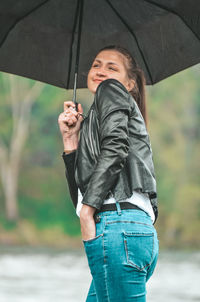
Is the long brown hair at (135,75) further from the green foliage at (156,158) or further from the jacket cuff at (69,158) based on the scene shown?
the green foliage at (156,158)

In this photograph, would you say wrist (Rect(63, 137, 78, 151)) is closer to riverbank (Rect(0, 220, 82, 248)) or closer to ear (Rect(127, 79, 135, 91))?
ear (Rect(127, 79, 135, 91))

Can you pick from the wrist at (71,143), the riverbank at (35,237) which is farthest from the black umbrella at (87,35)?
the riverbank at (35,237)

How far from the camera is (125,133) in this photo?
2293 millimetres

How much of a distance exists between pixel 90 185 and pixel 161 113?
21.0 metres

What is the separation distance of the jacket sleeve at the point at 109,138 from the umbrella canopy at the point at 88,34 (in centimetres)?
95

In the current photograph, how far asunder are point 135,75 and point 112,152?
1.75 feet

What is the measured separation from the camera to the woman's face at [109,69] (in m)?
2.57

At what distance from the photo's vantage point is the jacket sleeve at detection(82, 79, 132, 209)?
221cm

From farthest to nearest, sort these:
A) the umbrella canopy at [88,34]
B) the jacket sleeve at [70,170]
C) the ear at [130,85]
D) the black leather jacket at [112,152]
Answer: the umbrella canopy at [88,34] < the ear at [130,85] < the jacket sleeve at [70,170] < the black leather jacket at [112,152]

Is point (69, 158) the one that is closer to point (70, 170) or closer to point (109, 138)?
point (70, 170)

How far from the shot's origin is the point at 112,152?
7.38 ft

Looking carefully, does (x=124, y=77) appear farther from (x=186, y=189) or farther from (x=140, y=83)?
(x=186, y=189)

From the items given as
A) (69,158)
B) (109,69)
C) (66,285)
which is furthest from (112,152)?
(66,285)

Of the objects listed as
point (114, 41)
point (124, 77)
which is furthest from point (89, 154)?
point (114, 41)
